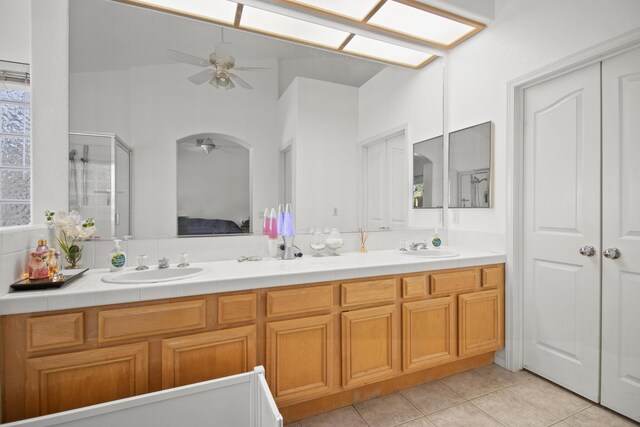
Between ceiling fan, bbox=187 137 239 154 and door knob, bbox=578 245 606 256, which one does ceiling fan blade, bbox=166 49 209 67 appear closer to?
ceiling fan, bbox=187 137 239 154

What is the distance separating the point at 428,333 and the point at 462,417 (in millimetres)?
470

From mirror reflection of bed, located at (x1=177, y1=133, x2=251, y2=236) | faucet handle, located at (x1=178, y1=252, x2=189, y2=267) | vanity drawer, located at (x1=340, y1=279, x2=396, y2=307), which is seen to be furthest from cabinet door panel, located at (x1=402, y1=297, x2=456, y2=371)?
faucet handle, located at (x1=178, y1=252, x2=189, y2=267)

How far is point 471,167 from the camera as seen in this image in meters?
2.60

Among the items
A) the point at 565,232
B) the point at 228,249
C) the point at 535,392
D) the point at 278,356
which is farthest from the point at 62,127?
the point at 535,392

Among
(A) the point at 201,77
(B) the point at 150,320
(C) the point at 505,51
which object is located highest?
(C) the point at 505,51

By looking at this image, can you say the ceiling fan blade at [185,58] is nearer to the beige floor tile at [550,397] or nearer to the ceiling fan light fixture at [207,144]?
the ceiling fan light fixture at [207,144]

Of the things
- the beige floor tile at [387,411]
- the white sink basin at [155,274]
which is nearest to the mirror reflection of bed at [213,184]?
the white sink basin at [155,274]

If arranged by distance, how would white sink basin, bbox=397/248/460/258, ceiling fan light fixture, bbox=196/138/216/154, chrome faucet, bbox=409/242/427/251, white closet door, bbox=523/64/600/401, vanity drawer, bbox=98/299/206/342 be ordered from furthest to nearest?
chrome faucet, bbox=409/242/427/251 < white sink basin, bbox=397/248/460/258 < ceiling fan light fixture, bbox=196/138/216/154 < white closet door, bbox=523/64/600/401 < vanity drawer, bbox=98/299/206/342

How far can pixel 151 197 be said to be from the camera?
75.8 inches

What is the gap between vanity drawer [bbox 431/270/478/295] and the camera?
6.85 feet

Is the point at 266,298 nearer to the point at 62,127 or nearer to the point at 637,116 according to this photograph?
the point at 62,127

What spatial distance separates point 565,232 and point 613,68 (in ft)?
3.22

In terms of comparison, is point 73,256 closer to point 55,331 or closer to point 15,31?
point 55,331

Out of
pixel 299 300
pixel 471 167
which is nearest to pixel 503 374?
pixel 471 167
